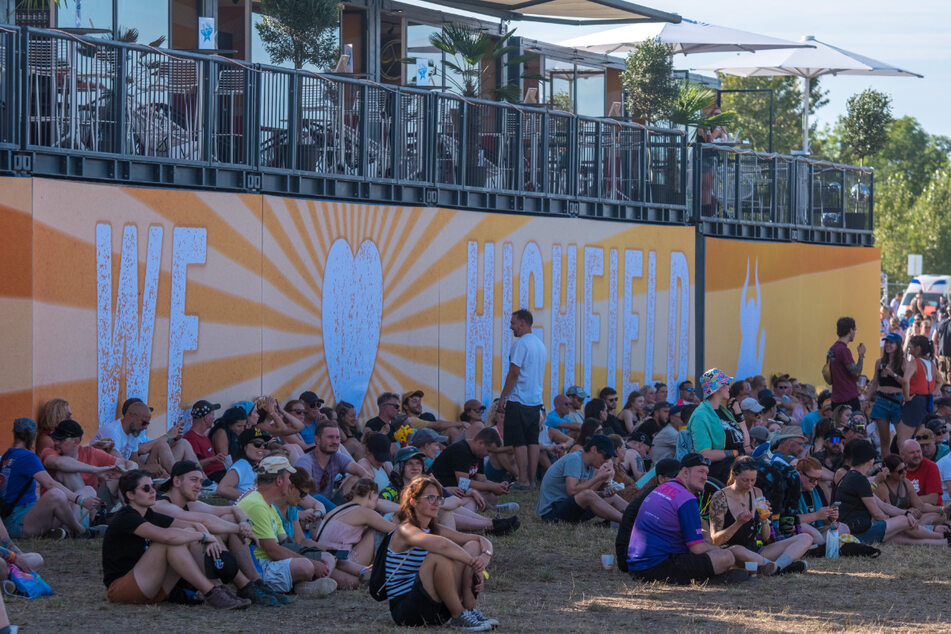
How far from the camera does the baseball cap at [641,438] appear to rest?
15.7 metres

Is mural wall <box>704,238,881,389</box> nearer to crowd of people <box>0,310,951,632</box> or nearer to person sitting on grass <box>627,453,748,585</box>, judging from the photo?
crowd of people <box>0,310,951,632</box>

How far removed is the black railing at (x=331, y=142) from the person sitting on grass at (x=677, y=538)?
6.34 meters

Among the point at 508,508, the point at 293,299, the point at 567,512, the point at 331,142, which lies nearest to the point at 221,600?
the point at 567,512

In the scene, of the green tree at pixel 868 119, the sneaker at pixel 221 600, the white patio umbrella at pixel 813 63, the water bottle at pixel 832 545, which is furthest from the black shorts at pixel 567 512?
the green tree at pixel 868 119

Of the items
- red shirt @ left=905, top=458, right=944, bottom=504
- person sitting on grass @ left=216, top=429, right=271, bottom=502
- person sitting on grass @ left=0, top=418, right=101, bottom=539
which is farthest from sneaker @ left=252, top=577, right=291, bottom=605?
red shirt @ left=905, top=458, right=944, bottom=504

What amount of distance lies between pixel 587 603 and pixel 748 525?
1.70 meters

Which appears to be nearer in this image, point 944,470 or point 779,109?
point 944,470

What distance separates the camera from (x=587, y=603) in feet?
30.7

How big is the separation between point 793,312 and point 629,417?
8.95 m

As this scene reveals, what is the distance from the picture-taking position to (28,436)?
35.6ft

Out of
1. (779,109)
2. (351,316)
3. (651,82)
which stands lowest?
(351,316)

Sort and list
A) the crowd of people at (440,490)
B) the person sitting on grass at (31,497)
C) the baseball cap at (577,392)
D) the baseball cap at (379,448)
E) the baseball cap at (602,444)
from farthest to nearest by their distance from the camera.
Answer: the baseball cap at (577,392) < the baseball cap at (602,444) < the baseball cap at (379,448) < the person sitting on grass at (31,497) < the crowd of people at (440,490)

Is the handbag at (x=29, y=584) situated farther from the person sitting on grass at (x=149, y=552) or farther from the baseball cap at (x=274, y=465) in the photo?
the baseball cap at (x=274, y=465)

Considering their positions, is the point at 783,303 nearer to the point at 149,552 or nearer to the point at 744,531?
the point at 744,531
